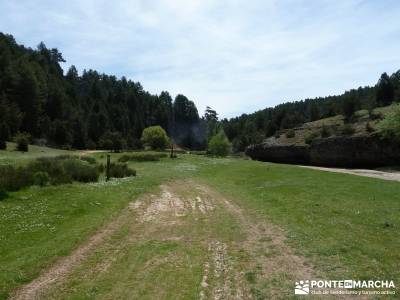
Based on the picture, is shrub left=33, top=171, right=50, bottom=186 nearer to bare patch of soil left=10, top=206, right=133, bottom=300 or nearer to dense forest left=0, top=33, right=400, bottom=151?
bare patch of soil left=10, top=206, right=133, bottom=300

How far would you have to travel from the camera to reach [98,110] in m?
155

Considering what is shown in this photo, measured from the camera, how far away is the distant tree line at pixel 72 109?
364ft

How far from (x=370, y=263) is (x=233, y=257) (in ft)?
12.6

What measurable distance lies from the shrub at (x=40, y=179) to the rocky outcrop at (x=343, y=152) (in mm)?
49048

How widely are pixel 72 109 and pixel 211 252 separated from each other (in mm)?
133869

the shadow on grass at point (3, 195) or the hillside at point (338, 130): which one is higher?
the hillside at point (338, 130)

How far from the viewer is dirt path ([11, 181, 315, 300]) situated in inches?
371

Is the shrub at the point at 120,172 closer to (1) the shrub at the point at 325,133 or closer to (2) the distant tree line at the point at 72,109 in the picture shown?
(1) the shrub at the point at 325,133

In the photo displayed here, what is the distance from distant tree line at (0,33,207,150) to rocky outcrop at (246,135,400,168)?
159 feet

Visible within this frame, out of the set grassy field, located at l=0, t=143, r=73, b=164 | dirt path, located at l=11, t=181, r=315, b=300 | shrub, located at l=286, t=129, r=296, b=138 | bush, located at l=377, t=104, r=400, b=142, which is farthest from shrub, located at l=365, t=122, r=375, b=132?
grassy field, located at l=0, t=143, r=73, b=164

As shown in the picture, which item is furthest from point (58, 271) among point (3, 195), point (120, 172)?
point (120, 172)

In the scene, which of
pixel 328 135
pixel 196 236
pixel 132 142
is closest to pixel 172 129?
pixel 132 142

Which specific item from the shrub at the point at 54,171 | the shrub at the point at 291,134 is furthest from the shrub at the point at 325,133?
the shrub at the point at 54,171

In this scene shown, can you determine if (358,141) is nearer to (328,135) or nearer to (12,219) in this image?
(328,135)
